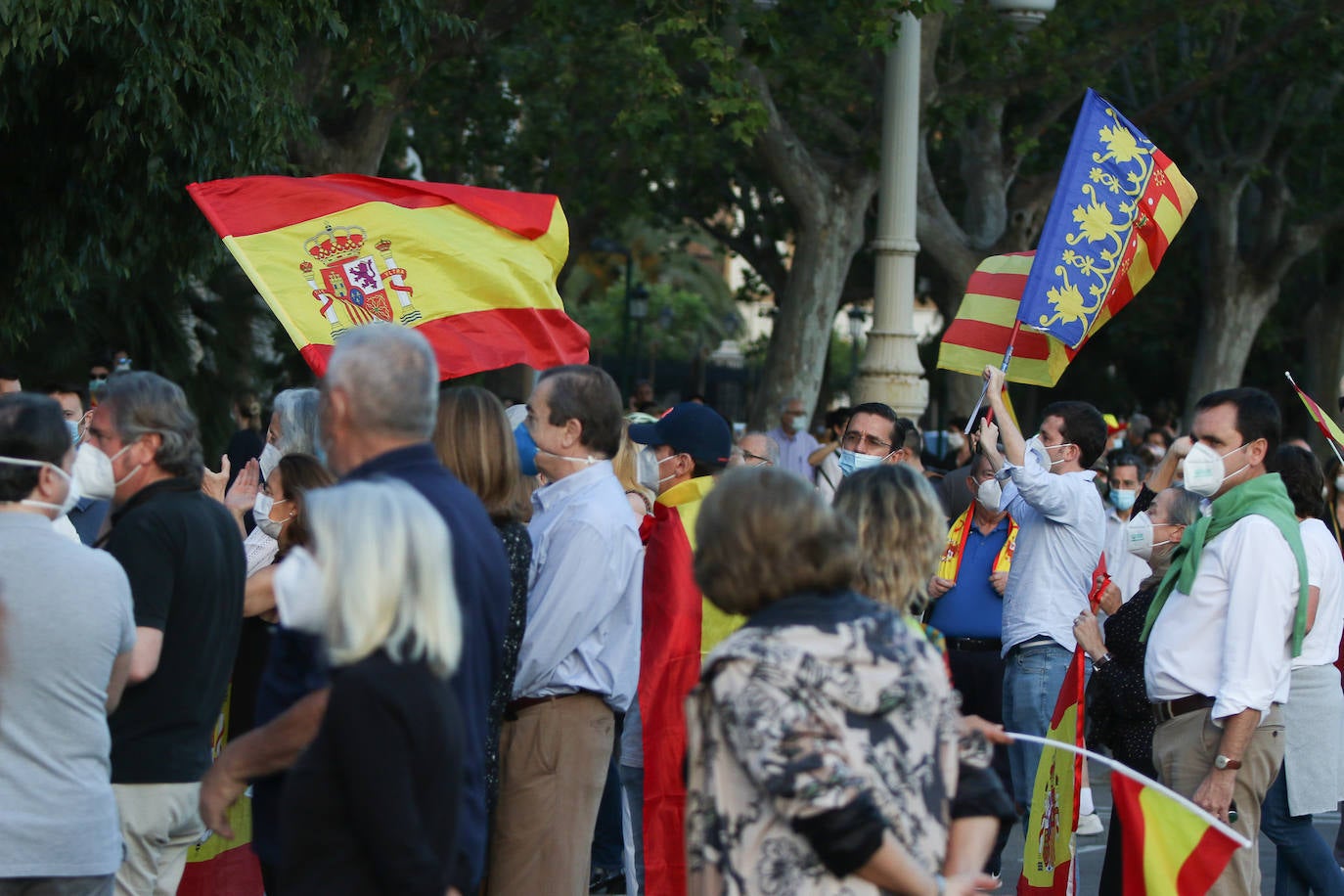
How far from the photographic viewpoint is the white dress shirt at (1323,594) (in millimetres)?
5551

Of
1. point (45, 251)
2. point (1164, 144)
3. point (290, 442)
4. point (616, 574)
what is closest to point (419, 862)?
point (616, 574)

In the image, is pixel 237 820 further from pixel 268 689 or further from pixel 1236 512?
pixel 1236 512

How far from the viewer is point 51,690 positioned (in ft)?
11.6

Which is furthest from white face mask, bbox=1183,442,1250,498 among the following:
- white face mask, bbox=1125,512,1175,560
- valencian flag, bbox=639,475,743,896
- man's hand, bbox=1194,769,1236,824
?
valencian flag, bbox=639,475,743,896

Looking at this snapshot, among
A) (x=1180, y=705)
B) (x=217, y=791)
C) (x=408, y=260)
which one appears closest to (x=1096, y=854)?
(x=1180, y=705)

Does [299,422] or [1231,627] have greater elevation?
[299,422]

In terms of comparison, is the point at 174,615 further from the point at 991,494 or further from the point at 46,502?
the point at 991,494

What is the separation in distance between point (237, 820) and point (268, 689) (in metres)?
2.16

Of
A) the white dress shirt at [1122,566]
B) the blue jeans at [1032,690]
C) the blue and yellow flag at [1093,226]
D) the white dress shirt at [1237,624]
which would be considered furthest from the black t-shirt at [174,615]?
the white dress shirt at [1122,566]

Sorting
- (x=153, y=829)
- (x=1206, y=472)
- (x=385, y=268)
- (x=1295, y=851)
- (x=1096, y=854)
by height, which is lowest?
(x=1096, y=854)

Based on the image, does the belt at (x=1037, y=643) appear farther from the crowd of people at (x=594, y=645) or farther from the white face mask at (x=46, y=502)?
the white face mask at (x=46, y=502)

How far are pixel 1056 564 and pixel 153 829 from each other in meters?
3.82

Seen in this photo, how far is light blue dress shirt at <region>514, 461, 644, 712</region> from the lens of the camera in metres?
4.67

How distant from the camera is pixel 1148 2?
17.1m
